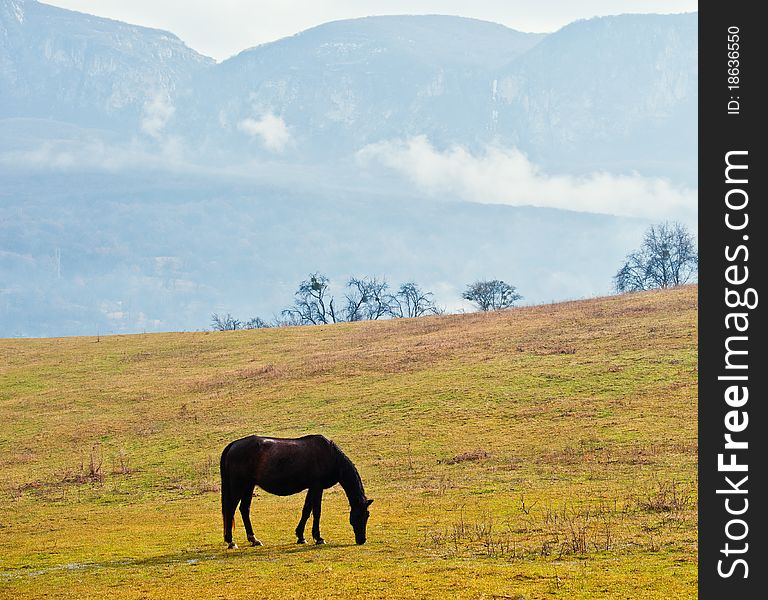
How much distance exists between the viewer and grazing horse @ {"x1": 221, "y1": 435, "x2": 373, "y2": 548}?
61.7 feet

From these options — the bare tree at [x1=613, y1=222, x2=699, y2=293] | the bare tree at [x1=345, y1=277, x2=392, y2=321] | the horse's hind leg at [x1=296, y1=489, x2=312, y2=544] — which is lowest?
the horse's hind leg at [x1=296, y1=489, x2=312, y2=544]

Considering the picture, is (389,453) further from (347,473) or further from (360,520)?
(360,520)

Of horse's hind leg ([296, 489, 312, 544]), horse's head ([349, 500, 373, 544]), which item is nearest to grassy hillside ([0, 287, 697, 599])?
horse's head ([349, 500, 373, 544])

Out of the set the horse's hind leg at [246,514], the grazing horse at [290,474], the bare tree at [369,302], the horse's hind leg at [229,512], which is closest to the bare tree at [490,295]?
the bare tree at [369,302]

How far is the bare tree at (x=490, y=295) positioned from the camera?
126394 millimetres

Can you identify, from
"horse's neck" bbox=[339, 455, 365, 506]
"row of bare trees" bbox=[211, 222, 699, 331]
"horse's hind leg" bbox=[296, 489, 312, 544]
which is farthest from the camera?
"row of bare trees" bbox=[211, 222, 699, 331]

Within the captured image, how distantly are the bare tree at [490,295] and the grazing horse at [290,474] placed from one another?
10581cm

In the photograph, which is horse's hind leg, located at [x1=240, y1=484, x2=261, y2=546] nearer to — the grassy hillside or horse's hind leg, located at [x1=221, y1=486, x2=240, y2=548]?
horse's hind leg, located at [x1=221, y1=486, x2=240, y2=548]

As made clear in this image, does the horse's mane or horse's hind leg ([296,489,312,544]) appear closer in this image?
horse's hind leg ([296,489,312,544])

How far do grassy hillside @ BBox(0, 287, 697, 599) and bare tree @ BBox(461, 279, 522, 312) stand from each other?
2174 inches

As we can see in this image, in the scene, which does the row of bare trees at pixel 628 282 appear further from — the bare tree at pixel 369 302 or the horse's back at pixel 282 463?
the horse's back at pixel 282 463
